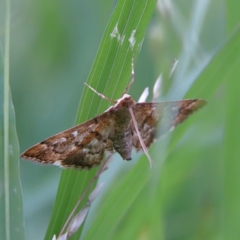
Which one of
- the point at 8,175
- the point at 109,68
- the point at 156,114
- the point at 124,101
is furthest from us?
the point at 156,114

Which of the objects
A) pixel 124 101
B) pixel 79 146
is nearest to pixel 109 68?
pixel 124 101

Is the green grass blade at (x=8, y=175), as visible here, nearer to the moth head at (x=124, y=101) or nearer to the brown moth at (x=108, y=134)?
the brown moth at (x=108, y=134)

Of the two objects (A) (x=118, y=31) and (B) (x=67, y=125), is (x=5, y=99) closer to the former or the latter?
(A) (x=118, y=31)

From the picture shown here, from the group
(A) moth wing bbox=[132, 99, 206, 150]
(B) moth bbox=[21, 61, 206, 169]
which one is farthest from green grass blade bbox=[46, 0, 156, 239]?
(A) moth wing bbox=[132, 99, 206, 150]

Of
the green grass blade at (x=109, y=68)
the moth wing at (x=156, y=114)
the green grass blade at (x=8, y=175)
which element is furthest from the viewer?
the moth wing at (x=156, y=114)

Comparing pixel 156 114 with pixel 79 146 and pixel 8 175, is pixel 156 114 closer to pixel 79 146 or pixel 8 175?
pixel 79 146

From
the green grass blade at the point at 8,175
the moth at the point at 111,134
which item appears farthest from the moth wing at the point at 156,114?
the green grass blade at the point at 8,175

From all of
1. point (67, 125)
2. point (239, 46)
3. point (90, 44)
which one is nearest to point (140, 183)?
point (239, 46)
